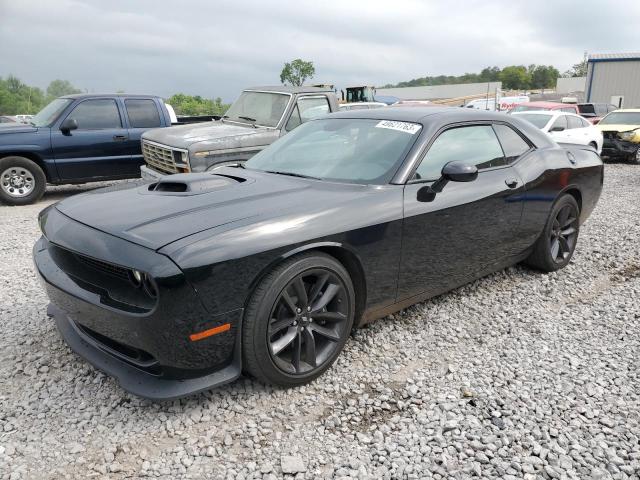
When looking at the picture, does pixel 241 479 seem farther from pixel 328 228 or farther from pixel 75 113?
pixel 75 113

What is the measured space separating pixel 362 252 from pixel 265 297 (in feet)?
2.31

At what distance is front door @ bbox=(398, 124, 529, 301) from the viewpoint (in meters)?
3.28

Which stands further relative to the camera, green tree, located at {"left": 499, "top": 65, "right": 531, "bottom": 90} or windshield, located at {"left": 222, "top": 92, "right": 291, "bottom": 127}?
green tree, located at {"left": 499, "top": 65, "right": 531, "bottom": 90}

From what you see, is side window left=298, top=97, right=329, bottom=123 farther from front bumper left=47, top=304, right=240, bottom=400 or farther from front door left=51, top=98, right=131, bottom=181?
front bumper left=47, top=304, right=240, bottom=400

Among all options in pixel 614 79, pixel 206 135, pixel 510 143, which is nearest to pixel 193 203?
pixel 510 143

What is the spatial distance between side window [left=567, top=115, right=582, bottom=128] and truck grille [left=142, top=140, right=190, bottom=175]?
10.1m

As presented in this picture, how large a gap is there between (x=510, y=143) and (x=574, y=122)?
32.8 ft

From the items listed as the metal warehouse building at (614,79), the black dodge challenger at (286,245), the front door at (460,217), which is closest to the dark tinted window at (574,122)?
the black dodge challenger at (286,245)

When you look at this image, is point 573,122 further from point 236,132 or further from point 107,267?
point 107,267

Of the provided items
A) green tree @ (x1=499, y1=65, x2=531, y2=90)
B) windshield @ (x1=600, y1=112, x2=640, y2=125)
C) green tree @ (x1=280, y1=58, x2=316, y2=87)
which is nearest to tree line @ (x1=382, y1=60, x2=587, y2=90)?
green tree @ (x1=499, y1=65, x2=531, y2=90)

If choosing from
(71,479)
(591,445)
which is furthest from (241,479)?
(591,445)

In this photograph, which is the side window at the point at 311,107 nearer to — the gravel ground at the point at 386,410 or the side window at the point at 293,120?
the side window at the point at 293,120

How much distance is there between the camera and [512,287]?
173 inches

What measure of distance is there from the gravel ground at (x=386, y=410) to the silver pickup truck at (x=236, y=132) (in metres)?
3.18
